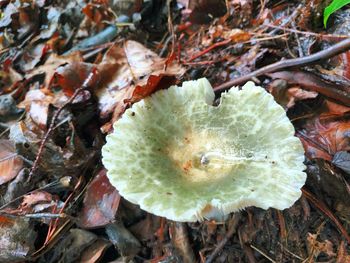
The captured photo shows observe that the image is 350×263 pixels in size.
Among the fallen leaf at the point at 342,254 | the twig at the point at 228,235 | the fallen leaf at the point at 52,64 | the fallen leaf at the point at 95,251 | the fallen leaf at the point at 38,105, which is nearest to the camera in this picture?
the fallen leaf at the point at 342,254

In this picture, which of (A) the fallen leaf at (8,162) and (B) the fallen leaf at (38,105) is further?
(B) the fallen leaf at (38,105)

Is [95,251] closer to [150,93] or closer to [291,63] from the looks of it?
[150,93]

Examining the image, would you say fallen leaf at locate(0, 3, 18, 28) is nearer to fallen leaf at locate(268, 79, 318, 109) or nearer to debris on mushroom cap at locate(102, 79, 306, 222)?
debris on mushroom cap at locate(102, 79, 306, 222)

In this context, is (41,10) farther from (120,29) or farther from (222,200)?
(222,200)

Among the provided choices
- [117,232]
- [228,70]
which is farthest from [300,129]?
[117,232]

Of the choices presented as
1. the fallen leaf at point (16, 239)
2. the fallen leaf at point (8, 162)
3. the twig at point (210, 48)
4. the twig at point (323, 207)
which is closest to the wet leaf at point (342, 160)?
the twig at point (323, 207)

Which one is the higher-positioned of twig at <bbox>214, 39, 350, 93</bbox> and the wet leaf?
twig at <bbox>214, 39, 350, 93</bbox>

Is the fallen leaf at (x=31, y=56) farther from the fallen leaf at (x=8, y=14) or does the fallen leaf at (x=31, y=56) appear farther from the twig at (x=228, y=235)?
the twig at (x=228, y=235)

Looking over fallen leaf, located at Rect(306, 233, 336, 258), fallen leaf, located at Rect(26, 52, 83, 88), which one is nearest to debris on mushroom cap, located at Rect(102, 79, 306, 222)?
fallen leaf, located at Rect(306, 233, 336, 258)
